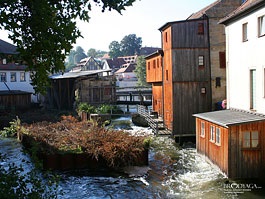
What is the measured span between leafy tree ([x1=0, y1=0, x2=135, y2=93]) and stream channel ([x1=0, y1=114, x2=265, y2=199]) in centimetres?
737

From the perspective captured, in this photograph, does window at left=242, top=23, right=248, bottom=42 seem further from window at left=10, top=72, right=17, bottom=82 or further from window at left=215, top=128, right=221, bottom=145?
window at left=10, top=72, right=17, bottom=82

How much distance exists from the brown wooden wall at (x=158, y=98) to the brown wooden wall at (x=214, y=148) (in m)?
9.89

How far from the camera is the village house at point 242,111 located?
15625 mm

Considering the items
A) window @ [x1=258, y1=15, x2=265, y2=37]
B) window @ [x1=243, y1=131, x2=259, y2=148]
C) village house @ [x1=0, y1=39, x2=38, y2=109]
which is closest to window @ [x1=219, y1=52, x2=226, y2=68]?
window @ [x1=258, y1=15, x2=265, y2=37]

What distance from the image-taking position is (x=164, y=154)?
73.8ft

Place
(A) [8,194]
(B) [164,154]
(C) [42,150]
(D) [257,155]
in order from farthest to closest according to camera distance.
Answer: (B) [164,154]
(C) [42,150]
(D) [257,155]
(A) [8,194]

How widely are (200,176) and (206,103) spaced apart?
9.91 metres

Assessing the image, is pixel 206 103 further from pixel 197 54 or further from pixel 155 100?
pixel 155 100

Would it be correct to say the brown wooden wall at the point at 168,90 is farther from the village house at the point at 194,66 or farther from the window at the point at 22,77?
the window at the point at 22,77

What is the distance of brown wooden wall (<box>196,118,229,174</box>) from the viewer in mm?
16050

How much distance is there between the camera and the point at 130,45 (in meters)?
121

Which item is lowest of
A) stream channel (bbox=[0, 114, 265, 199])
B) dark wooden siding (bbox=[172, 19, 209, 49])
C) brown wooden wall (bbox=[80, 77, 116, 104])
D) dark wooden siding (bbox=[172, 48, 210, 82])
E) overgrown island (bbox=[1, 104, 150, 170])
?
stream channel (bbox=[0, 114, 265, 199])

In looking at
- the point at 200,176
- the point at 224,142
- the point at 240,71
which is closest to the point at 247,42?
the point at 240,71

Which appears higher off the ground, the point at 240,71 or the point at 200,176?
the point at 240,71
